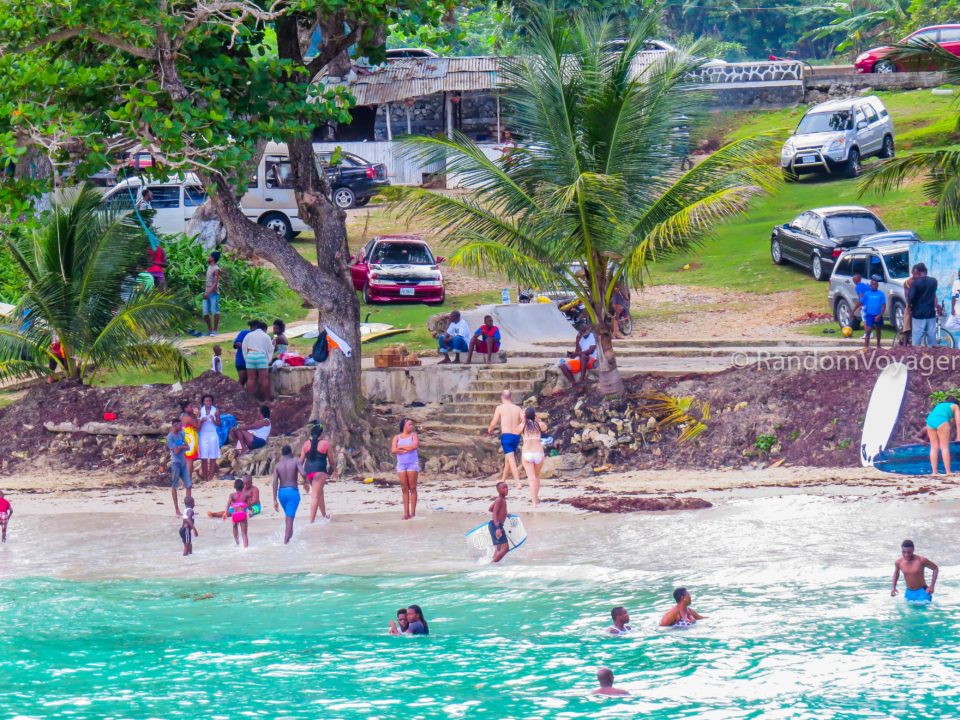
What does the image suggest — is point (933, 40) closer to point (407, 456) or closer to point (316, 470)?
point (407, 456)

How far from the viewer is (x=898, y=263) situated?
25.2m

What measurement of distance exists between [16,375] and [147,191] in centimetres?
982

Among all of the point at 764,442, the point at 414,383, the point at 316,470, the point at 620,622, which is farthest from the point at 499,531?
the point at 414,383

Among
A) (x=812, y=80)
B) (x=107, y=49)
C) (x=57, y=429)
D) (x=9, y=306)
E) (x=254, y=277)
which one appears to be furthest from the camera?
(x=812, y=80)

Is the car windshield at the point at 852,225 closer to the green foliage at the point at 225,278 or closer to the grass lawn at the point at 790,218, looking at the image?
the grass lawn at the point at 790,218

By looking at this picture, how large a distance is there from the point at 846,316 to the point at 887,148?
1223cm

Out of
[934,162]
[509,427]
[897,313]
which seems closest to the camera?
[509,427]

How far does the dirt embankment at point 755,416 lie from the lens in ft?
65.9

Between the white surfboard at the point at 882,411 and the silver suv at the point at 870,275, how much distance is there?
4008 mm

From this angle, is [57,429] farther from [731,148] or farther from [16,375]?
[731,148]

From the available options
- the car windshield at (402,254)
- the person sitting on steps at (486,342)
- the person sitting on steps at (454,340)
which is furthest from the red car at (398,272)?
the person sitting on steps at (486,342)

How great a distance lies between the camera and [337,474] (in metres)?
21.5

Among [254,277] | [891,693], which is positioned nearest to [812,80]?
[254,277]

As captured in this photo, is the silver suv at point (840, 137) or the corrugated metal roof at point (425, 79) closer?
the silver suv at point (840, 137)
